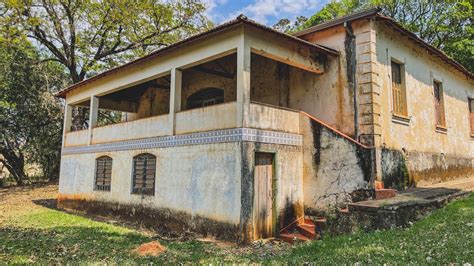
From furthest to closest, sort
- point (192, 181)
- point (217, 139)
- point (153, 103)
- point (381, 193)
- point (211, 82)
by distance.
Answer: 1. point (153, 103)
2. point (211, 82)
3. point (192, 181)
4. point (217, 139)
5. point (381, 193)

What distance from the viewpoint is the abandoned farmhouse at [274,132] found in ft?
26.5

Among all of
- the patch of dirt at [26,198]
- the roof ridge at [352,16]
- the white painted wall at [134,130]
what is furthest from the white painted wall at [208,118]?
the patch of dirt at [26,198]

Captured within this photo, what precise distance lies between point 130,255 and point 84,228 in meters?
3.80

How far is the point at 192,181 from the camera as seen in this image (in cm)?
893

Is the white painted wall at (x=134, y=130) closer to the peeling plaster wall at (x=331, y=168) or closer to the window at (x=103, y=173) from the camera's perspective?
the window at (x=103, y=173)

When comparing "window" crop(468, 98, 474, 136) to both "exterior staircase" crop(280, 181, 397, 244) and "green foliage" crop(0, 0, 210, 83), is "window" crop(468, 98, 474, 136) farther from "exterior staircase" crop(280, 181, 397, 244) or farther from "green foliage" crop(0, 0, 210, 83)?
"green foliage" crop(0, 0, 210, 83)

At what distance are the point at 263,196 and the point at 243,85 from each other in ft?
8.57

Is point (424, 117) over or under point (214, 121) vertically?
over

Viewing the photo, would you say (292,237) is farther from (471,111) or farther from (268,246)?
(471,111)

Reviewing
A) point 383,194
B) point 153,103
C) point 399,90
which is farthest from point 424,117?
point 153,103

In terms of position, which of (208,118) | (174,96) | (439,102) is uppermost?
(439,102)

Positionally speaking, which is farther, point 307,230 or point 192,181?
point 192,181

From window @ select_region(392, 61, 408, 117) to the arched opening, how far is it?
5.62 meters

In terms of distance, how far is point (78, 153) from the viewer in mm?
14070
